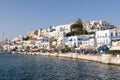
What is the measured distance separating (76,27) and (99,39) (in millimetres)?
66060

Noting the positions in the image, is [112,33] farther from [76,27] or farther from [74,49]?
[76,27]

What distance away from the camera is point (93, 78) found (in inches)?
2195

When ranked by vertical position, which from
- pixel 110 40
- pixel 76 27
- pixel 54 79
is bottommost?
pixel 54 79

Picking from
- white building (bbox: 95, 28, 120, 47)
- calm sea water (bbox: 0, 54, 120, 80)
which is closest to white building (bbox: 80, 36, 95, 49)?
white building (bbox: 95, 28, 120, 47)

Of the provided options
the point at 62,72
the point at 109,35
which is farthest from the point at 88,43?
the point at 62,72

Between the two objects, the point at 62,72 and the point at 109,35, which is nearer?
the point at 62,72

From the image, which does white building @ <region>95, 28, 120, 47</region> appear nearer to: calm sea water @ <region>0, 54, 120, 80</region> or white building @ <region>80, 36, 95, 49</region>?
white building @ <region>80, 36, 95, 49</region>

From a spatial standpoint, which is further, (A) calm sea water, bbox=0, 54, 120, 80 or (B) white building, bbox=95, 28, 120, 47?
(B) white building, bbox=95, 28, 120, 47

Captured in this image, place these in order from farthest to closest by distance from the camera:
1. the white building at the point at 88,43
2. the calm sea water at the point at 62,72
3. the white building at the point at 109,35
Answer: the white building at the point at 88,43 < the white building at the point at 109,35 < the calm sea water at the point at 62,72

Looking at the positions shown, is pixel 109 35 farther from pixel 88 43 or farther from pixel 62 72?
pixel 62 72

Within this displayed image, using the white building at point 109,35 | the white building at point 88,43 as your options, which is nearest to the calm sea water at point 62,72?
the white building at point 109,35

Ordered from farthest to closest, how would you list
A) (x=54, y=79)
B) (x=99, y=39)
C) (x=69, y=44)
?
(x=69, y=44) → (x=99, y=39) → (x=54, y=79)

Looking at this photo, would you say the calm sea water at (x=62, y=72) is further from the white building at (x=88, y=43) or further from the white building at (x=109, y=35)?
the white building at (x=88, y=43)

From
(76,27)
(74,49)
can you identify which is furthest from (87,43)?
(76,27)
